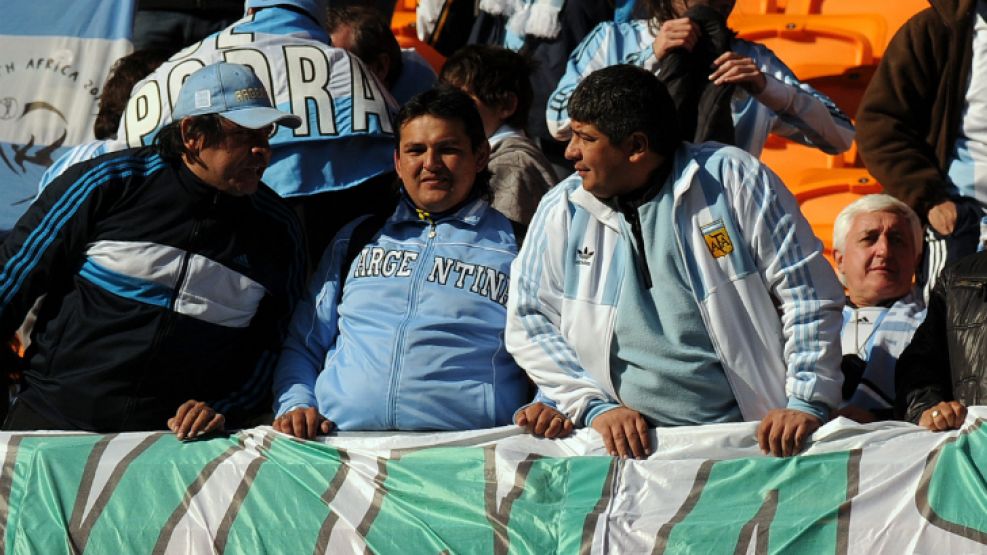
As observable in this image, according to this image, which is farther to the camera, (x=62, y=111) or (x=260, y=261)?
(x=62, y=111)

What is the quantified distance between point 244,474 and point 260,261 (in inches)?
30.0

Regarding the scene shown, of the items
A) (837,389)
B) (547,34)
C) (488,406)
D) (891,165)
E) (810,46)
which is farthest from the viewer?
(810,46)

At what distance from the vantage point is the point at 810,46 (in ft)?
26.2

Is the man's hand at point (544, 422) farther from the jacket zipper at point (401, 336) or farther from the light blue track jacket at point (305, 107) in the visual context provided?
the light blue track jacket at point (305, 107)

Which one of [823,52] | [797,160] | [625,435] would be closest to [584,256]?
[625,435]

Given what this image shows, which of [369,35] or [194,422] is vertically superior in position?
[369,35]

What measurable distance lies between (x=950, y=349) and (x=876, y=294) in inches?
38.6

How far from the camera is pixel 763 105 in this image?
5.54m

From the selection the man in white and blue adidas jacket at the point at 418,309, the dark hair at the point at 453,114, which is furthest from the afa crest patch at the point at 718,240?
the dark hair at the point at 453,114

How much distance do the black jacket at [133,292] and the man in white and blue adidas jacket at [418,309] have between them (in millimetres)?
223

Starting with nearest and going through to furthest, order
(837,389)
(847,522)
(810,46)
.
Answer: (847,522), (837,389), (810,46)

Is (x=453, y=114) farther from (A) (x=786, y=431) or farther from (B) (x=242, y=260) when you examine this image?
(A) (x=786, y=431)

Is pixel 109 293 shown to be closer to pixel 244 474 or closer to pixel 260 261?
pixel 260 261

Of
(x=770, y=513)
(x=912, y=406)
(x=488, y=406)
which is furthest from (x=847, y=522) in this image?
(x=488, y=406)
